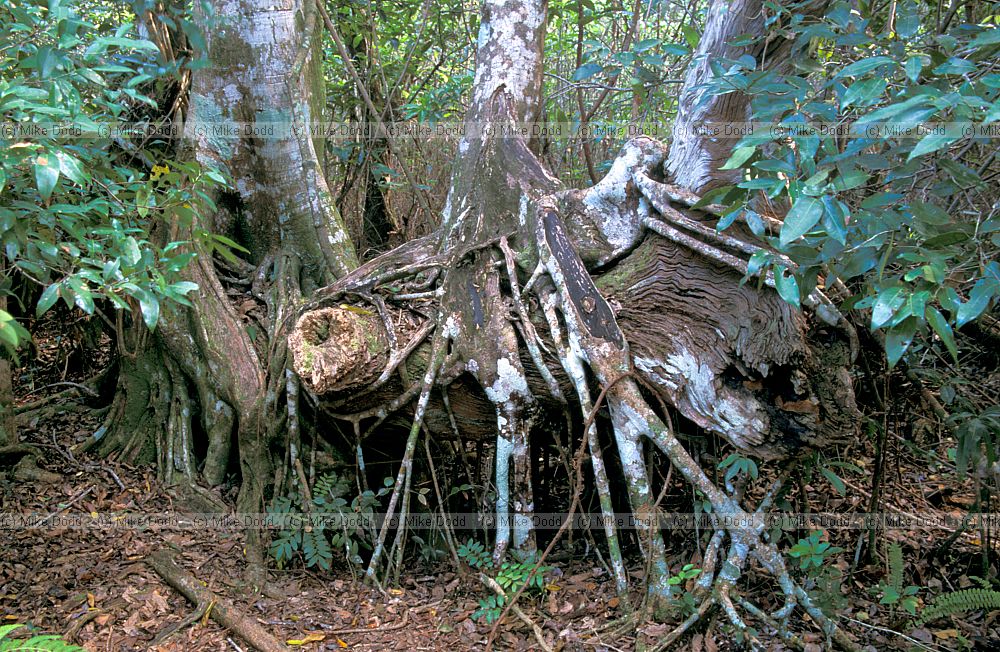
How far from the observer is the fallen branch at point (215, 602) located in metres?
3.44

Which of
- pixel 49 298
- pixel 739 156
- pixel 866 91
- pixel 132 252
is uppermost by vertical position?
pixel 866 91

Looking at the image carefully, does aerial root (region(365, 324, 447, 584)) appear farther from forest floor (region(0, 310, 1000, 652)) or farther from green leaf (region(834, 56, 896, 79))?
green leaf (region(834, 56, 896, 79))

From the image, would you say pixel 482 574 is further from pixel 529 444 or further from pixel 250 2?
pixel 250 2

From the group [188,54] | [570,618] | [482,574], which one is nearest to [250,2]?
[188,54]

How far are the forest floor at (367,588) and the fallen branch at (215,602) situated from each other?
41 millimetres

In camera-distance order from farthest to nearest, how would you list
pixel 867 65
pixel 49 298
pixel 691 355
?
pixel 691 355 → pixel 49 298 → pixel 867 65

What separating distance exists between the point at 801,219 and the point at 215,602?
3153 millimetres

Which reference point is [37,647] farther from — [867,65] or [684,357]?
[867,65]

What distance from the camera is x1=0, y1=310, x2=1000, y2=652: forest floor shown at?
3.28 meters

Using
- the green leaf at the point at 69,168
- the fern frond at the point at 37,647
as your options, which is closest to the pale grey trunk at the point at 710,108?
the green leaf at the point at 69,168

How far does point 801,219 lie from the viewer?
2.05 metres

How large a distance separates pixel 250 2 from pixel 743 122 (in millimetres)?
3233

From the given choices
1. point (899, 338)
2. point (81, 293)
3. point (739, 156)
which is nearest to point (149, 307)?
point (81, 293)

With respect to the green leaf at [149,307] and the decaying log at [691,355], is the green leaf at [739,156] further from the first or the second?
the green leaf at [149,307]
